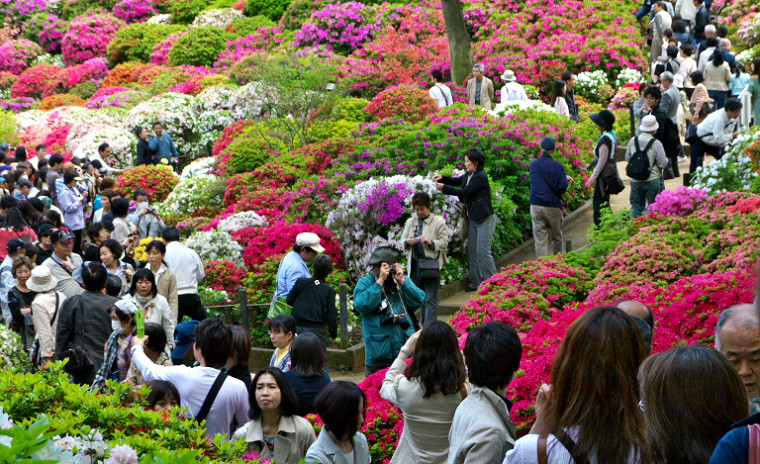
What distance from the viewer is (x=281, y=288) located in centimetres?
933

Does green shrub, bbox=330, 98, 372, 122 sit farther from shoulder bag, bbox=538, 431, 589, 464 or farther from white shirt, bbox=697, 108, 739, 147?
shoulder bag, bbox=538, 431, 589, 464

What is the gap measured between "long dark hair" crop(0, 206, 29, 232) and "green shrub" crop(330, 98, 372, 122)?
806 cm

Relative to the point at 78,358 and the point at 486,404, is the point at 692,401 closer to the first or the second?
the point at 486,404

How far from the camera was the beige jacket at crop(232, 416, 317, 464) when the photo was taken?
5.54 metres

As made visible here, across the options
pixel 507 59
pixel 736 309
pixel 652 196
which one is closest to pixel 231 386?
pixel 736 309

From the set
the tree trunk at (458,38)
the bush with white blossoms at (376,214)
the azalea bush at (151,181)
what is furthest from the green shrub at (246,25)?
the bush with white blossoms at (376,214)

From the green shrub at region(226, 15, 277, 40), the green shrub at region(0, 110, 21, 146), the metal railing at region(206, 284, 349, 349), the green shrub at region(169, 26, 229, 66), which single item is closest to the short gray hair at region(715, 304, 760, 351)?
the metal railing at region(206, 284, 349, 349)

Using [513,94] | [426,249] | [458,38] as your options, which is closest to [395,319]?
[426,249]

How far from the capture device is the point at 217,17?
32.7 metres

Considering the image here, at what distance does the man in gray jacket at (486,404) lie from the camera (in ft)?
14.3

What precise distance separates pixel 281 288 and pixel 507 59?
13.9 meters

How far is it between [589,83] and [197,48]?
12.9m

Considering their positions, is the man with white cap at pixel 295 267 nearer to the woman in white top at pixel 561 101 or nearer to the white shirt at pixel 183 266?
the white shirt at pixel 183 266

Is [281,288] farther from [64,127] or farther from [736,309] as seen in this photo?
[64,127]
